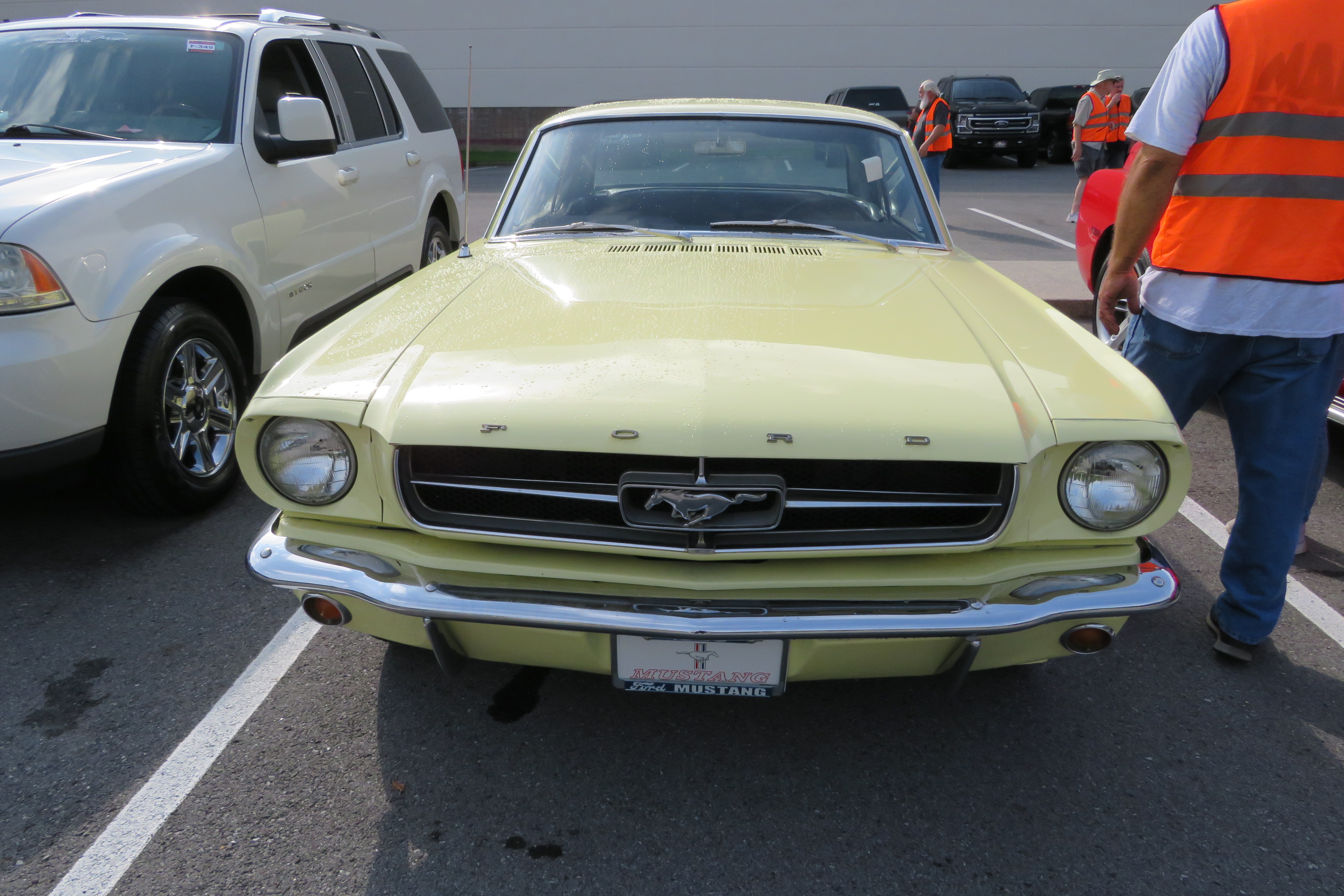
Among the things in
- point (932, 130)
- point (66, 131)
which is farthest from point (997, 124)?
point (66, 131)

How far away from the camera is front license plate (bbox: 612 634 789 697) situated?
2080mm

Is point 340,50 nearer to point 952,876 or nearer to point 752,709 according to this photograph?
point 752,709

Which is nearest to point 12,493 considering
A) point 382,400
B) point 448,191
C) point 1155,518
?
point 382,400

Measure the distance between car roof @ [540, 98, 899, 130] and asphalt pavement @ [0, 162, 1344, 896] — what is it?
2.08 meters

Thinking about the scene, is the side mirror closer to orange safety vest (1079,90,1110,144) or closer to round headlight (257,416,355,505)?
round headlight (257,416,355,505)

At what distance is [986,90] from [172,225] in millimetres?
19502

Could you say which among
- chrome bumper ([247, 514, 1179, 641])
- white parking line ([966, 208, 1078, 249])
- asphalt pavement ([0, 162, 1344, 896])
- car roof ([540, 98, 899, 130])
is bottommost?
asphalt pavement ([0, 162, 1344, 896])

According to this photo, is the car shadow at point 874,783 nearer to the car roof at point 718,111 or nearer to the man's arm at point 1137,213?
the man's arm at point 1137,213

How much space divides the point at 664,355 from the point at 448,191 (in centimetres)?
468

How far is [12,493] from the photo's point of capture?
10.2ft

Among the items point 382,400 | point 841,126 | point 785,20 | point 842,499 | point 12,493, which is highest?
point 785,20

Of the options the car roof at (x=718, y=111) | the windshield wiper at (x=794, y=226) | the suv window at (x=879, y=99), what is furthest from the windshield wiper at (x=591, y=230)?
the suv window at (x=879, y=99)

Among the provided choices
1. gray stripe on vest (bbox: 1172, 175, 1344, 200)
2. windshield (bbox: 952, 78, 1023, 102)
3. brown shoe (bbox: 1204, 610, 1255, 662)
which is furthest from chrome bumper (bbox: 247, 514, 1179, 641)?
windshield (bbox: 952, 78, 1023, 102)

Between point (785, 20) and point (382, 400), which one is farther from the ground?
point (785, 20)
